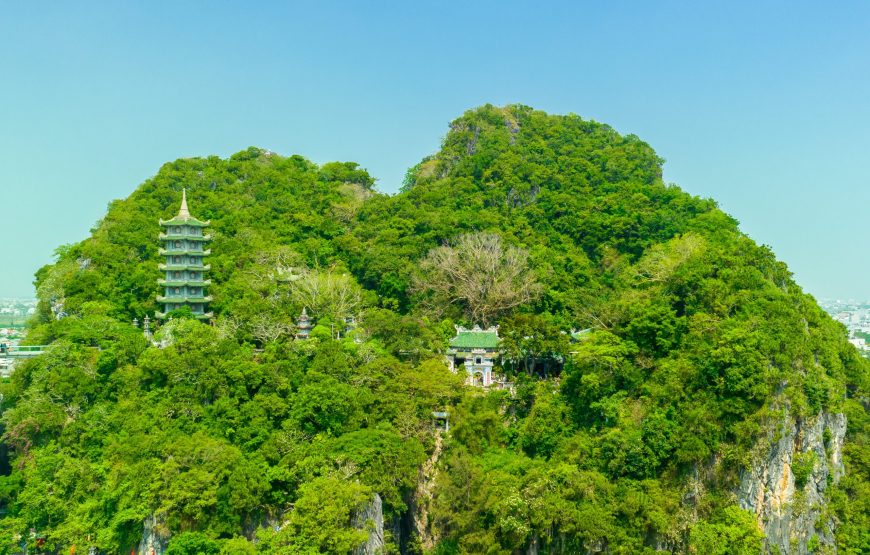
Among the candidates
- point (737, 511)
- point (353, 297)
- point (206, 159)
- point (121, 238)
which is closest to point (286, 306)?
point (353, 297)

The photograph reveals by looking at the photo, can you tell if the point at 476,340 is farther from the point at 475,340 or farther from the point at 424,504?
the point at 424,504

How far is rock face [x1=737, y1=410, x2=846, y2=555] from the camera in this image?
18.8 m

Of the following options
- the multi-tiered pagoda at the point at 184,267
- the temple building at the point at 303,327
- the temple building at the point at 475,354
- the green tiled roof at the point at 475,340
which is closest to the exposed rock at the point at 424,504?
the temple building at the point at 475,354

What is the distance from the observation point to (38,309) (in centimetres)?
3125

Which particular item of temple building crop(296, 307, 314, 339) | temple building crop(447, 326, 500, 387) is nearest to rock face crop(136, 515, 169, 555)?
temple building crop(296, 307, 314, 339)

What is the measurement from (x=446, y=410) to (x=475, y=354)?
2.74 metres

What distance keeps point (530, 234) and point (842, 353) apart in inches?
558

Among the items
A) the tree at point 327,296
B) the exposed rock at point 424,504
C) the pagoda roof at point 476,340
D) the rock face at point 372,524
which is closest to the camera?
the rock face at point 372,524

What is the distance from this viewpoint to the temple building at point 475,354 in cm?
2486

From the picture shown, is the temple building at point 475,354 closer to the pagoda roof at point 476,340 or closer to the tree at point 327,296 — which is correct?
the pagoda roof at point 476,340

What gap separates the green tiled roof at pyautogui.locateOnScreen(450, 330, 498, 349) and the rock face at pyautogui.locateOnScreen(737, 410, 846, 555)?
366 inches

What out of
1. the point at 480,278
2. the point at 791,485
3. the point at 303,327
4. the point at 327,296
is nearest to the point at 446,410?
the point at 303,327

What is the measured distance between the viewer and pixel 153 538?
62.6ft

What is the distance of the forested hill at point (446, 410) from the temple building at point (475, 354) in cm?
56
